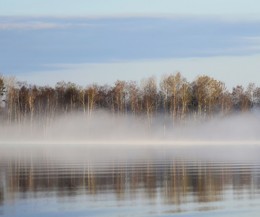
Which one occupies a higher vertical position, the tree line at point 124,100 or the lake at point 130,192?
the tree line at point 124,100

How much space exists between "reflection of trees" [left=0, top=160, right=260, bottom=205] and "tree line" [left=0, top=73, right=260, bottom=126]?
10880 centimetres

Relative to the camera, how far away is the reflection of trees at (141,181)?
2789cm

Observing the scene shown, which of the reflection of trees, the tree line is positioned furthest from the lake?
the tree line

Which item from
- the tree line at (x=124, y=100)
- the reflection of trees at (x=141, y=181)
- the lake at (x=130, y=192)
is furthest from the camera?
the tree line at (x=124, y=100)

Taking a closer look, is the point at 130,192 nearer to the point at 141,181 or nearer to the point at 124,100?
the point at 141,181

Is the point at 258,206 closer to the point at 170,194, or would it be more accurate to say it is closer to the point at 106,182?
the point at 170,194

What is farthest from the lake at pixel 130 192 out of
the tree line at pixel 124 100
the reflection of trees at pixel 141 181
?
the tree line at pixel 124 100

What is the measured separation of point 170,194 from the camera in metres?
27.4

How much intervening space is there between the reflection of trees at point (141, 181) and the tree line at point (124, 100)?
357ft

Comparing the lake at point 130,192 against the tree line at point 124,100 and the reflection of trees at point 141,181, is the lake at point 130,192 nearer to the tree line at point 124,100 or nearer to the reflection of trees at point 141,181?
the reflection of trees at point 141,181

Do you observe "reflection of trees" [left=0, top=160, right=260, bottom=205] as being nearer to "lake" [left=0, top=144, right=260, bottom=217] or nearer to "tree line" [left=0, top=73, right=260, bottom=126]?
"lake" [left=0, top=144, right=260, bottom=217]

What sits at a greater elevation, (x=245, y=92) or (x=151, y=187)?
(x=245, y=92)

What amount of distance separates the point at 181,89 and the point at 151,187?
128 metres

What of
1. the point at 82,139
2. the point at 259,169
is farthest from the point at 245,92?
the point at 259,169
